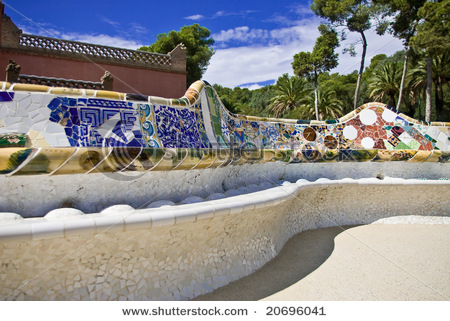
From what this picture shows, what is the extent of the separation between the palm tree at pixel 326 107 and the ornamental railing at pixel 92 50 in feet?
41.8

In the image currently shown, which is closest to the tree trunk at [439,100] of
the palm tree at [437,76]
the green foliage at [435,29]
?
the palm tree at [437,76]

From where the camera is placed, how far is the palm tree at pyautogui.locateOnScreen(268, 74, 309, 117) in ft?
76.3

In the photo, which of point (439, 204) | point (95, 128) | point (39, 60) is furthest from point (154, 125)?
point (39, 60)

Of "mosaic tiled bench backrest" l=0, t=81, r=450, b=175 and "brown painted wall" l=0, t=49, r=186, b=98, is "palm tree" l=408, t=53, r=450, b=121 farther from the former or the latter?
"mosaic tiled bench backrest" l=0, t=81, r=450, b=175

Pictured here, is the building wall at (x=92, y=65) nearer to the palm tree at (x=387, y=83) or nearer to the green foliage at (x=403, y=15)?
the green foliage at (x=403, y=15)

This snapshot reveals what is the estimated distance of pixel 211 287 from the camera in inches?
77.6

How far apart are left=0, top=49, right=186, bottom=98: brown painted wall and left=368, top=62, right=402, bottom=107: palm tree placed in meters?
13.5

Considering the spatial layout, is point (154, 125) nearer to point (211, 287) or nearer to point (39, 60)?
point (211, 287)

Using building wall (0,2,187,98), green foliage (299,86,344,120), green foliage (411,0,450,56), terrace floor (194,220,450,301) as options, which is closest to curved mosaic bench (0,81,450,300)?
terrace floor (194,220,450,301)

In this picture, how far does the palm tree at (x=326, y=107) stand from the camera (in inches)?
818

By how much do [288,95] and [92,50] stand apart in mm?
16424

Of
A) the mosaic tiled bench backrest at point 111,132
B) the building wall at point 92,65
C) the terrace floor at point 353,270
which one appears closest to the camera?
the mosaic tiled bench backrest at point 111,132

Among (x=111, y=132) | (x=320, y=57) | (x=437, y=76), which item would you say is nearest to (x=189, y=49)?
(x=320, y=57)

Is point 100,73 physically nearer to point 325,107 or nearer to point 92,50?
point 92,50
